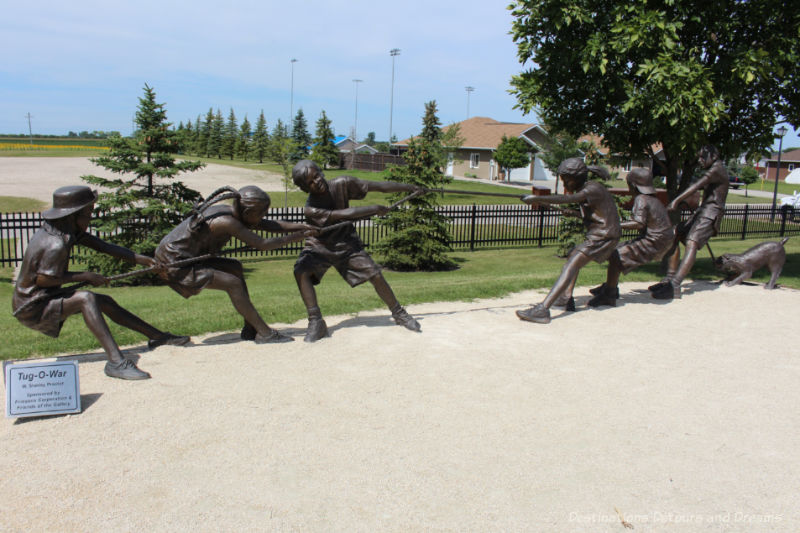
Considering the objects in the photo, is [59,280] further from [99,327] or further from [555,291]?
[555,291]

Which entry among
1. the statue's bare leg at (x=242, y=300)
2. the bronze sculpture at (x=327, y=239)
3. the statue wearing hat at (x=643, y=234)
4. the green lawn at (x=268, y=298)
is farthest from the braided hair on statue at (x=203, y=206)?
the statue wearing hat at (x=643, y=234)

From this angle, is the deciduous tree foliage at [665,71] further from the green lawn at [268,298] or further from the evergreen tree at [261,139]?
the evergreen tree at [261,139]

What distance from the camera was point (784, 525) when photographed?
10.4ft

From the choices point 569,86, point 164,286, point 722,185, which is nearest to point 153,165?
point 164,286

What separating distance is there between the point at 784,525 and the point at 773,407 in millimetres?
1826

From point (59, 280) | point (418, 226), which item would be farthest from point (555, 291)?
point (418, 226)

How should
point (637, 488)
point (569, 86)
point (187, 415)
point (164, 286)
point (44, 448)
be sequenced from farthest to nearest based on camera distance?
point (164, 286) → point (569, 86) → point (187, 415) → point (44, 448) → point (637, 488)

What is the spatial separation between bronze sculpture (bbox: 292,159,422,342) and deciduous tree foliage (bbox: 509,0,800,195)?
5147 mm

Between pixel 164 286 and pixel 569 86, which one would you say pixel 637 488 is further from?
pixel 164 286

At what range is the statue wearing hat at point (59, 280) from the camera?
4.58 meters

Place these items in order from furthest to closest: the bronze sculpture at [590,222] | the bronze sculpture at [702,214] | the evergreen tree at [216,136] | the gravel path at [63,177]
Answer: the evergreen tree at [216,136] < the gravel path at [63,177] < the bronze sculpture at [702,214] < the bronze sculpture at [590,222]

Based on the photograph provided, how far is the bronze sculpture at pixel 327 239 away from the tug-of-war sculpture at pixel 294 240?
10 millimetres

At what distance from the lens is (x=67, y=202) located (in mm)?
4660

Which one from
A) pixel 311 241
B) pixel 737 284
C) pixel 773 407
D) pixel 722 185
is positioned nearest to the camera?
pixel 773 407
